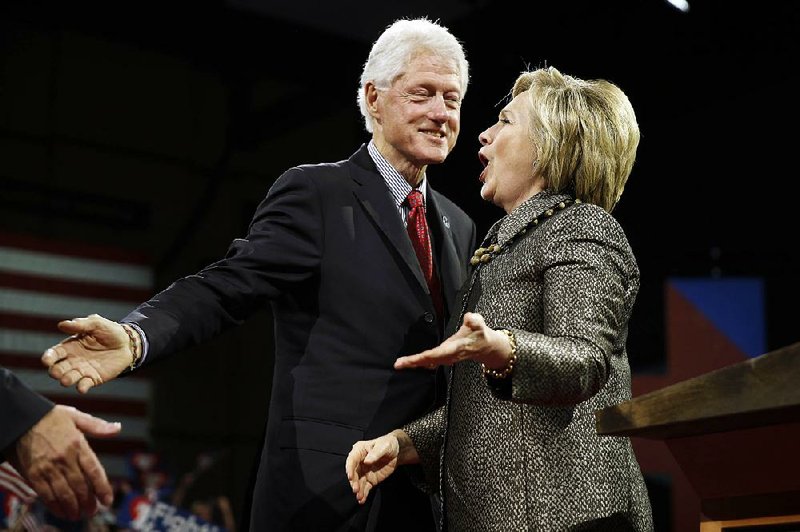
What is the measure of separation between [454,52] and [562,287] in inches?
33.6

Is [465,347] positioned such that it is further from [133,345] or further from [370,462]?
[133,345]

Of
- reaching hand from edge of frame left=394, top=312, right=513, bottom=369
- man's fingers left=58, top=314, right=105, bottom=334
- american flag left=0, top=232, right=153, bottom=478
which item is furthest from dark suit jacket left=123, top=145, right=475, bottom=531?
american flag left=0, top=232, right=153, bottom=478

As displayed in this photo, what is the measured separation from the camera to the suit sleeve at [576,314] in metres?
1.13

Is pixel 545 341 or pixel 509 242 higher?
pixel 509 242

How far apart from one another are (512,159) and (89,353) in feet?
2.18

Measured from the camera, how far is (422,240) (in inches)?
69.9

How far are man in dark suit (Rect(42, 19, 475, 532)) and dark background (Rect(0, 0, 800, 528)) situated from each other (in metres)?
2.41

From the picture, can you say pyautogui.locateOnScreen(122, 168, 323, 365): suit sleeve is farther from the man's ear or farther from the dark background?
the dark background

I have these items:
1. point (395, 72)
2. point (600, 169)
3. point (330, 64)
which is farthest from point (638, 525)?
point (330, 64)

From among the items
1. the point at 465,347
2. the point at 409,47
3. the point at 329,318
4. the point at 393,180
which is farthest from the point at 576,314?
the point at 409,47

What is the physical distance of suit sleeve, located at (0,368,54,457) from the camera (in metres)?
1.07

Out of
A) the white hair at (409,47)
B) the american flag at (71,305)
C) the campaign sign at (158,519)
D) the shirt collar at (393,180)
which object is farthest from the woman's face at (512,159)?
the american flag at (71,305)

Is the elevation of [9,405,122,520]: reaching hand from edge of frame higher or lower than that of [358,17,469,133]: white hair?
lower

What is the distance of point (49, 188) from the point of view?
5637 millimetres
